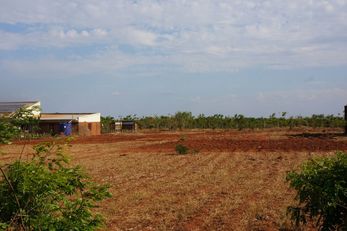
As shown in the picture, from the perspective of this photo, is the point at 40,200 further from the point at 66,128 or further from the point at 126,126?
the point at 126,126

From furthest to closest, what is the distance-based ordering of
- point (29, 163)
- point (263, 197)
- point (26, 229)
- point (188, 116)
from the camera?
point (188, 116), point (263, 197), point (29, 163), point (26, 229)

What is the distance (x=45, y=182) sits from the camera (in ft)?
15.4

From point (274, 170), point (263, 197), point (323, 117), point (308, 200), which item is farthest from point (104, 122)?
point (308, 200)

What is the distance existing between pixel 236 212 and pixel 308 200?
4.97 meters

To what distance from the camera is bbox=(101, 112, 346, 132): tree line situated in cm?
6912

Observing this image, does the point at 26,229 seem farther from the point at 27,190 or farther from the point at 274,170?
the point at 274,170

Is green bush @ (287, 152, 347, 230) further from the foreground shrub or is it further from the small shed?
the small shed

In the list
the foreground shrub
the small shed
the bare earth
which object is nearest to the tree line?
the small shed

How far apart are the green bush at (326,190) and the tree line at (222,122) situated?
60454mm

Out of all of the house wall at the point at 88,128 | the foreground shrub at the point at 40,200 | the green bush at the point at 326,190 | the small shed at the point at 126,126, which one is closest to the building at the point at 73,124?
the house wall at the point at 88,128

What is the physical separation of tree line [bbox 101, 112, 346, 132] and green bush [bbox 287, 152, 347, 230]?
60454mm

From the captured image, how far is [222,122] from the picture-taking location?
7225cm

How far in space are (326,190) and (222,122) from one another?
219ft

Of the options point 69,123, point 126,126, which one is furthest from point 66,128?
point 126,126
